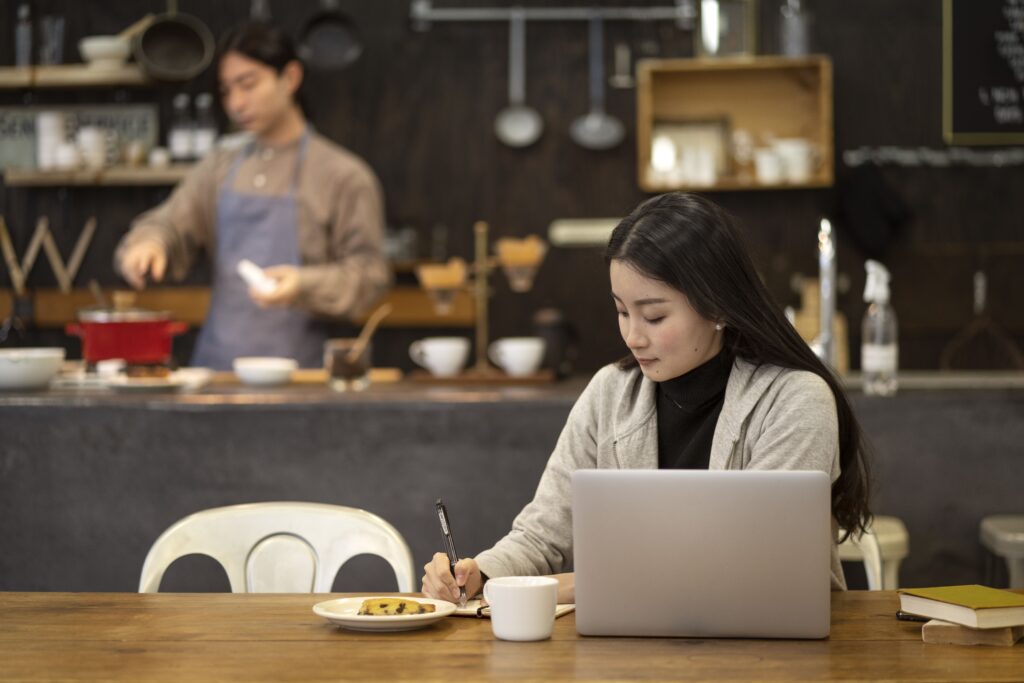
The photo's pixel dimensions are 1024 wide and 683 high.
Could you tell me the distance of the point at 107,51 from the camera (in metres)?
5.20

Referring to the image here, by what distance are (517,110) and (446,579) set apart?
3.90 m

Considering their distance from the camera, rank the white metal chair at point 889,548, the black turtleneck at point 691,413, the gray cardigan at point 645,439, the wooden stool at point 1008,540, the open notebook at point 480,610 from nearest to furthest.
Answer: the open notebook at point 480,610, the gray cardigan at point 645,439, the black turtleneck at point 691,413, the white metal chair at point 889,548, the wooden stool at point 1008,540

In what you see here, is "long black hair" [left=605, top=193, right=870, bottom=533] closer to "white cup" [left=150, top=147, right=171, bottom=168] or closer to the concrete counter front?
the concrete counter front

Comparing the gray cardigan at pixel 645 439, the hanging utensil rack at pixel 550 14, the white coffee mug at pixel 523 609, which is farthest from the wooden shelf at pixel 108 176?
the white coffee mug at pixel 523 609

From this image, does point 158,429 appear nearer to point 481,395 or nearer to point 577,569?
point 481,395

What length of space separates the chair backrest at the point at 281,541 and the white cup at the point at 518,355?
1333 millimetres

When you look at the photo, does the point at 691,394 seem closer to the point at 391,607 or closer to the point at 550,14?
the point at 391,607

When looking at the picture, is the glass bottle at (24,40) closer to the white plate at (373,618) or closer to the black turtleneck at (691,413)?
the black turtleneck at (691,413)

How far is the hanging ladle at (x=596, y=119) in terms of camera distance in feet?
17.7

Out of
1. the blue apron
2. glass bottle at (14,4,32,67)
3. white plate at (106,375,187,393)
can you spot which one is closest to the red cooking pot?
white plate at (106,375,187,393)

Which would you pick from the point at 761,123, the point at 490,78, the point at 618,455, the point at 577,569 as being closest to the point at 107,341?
the point at 618,455

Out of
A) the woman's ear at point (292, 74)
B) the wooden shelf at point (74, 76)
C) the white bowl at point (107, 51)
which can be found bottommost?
the woman's ear at point (292, 74)

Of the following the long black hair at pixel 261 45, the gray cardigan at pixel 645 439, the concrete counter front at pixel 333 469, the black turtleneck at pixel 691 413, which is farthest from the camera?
the long black hair at pixel 261 45

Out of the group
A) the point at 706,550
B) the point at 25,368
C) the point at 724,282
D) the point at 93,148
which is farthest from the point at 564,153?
the point at 706,550
